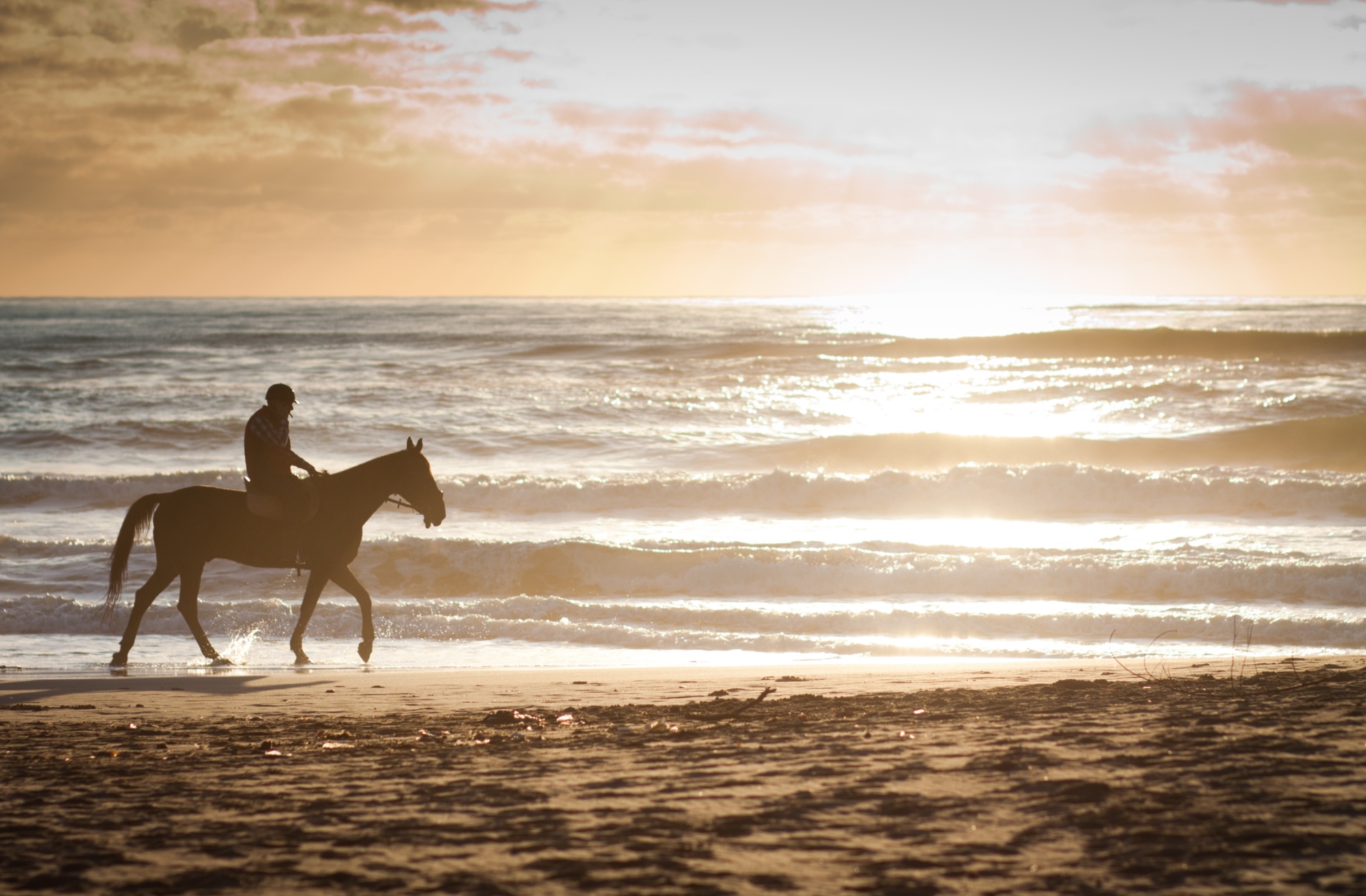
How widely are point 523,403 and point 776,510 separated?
12.9 meters

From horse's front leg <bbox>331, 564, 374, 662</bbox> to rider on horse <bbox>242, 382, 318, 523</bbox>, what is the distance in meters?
0.66

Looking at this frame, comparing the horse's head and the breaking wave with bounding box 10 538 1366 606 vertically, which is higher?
the horse's head

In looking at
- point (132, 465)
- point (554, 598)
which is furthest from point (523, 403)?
point (554, 598)

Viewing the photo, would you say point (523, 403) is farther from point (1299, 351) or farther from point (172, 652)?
point (1299, 351)

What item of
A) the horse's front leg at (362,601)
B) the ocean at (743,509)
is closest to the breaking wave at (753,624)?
the ocean at (743,509)

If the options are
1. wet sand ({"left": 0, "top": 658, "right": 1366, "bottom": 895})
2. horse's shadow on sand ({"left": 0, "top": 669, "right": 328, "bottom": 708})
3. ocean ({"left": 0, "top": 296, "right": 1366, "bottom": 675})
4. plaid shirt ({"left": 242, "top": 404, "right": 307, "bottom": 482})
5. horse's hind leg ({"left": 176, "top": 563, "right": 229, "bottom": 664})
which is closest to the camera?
wet sand ({"left": 0, "top": 658, "right": 1366, "bottom": 895})

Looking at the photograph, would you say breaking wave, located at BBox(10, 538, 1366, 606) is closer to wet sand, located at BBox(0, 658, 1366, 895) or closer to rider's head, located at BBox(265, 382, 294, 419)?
rider's head, located at BBox(265, 382, 294, 419)

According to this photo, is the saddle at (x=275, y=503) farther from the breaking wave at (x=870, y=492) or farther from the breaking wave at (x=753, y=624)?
the breaking wave at (x=870, y=492)

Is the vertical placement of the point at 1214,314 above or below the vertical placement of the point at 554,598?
above

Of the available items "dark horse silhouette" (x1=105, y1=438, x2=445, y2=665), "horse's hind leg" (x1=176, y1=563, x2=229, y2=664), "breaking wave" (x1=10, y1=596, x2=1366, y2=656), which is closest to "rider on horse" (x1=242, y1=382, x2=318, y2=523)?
"dark horse silhouette" (x1=105, y1=438, x2=445, y2=665)

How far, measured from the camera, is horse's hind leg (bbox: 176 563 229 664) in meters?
8.80

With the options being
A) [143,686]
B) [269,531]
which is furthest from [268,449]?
[143,686]

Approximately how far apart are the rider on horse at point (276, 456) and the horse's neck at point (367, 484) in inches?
13.2

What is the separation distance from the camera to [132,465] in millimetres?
20328
